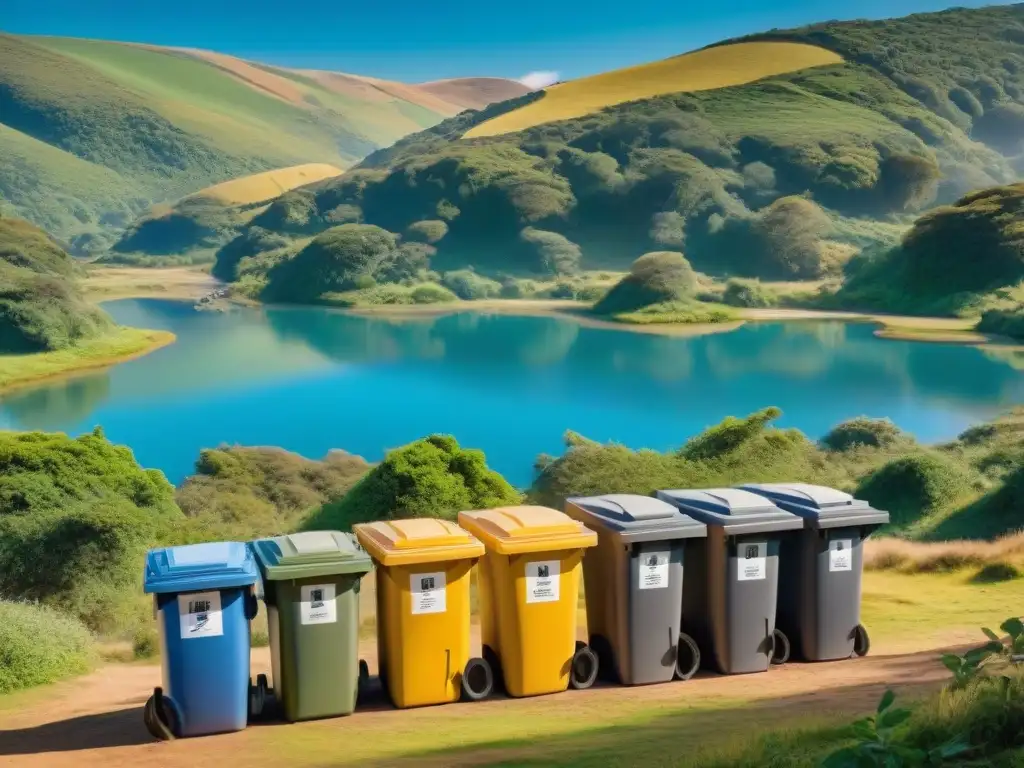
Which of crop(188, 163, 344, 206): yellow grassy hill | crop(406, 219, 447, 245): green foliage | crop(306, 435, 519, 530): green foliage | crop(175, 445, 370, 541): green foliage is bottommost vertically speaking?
crop(175, 445, 370, 541): green foliage

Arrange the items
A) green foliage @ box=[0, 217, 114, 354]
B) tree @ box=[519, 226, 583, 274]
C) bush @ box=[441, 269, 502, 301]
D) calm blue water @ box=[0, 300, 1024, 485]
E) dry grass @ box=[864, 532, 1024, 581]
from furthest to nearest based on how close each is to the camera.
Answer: tree @ box=[519, 226, 583, 274] → bush @ box=[441, 269, 502, 301] → green foliage @ box=[0, 217, 114, 354] → calm blue water @ box=[0, 300, 1024, 485] → dry grass @ box=[864, 532, 1024, 581]

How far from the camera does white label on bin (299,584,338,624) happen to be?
21.8 feet

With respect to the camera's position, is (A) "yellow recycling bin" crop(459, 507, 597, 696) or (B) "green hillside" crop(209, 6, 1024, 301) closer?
(A) "yellow recycling bin" crop(459, 507, 597, 696)

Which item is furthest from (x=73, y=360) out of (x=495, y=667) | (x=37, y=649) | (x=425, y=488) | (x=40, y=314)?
(x=495, y=667)

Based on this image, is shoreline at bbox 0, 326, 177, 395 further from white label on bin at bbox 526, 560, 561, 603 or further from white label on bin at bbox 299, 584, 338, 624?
white label on bin at bbox 526, 560, 561, 603

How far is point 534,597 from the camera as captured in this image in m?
7.07

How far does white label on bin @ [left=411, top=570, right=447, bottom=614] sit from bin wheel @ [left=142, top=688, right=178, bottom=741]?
1.47 meters

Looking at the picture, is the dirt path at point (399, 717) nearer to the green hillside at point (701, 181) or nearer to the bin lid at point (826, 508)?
the bin lid at point (826, 508)

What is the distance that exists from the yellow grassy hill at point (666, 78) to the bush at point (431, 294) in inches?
1203

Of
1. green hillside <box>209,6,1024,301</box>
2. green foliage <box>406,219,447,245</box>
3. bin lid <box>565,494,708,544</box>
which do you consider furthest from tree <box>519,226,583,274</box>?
bin lid <box>565,494,708,544</box>

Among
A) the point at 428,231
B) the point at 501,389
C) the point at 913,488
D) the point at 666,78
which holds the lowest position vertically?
the point at 501,389

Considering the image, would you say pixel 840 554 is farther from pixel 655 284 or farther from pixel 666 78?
pixel 666 78

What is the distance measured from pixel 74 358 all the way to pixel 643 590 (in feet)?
130

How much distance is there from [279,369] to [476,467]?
105ft
